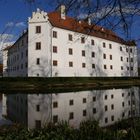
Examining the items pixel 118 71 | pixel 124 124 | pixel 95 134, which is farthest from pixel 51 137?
pixel 118 71

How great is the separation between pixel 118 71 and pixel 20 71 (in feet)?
67.3

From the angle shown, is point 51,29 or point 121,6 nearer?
point 121,6

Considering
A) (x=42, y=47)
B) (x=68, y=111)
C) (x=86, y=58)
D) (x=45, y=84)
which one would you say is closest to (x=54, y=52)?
(x=42, y=47)

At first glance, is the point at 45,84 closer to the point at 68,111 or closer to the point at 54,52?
the point at 54,52

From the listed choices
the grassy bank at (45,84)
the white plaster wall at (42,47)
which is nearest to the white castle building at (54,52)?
the white plaster wall at (42,47)

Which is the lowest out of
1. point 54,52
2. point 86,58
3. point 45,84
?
point 45,84

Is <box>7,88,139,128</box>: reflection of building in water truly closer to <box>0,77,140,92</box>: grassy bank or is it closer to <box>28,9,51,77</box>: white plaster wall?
→ <box>0,77,140,92</box>: grassy bank

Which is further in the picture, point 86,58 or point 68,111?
point 86,58

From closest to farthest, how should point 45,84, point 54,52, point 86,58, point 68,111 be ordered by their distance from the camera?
point 68,111 → point 45,84 → point 54,52 → point 86,58

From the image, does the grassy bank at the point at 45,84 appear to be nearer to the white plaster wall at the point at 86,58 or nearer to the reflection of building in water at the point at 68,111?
the white plaster wall at the point at 86,58

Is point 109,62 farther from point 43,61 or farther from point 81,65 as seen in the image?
point 43,61

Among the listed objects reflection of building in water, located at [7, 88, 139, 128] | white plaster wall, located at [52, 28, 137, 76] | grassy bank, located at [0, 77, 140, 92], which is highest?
white plaster wall, located at [52, 28, 137, 76]

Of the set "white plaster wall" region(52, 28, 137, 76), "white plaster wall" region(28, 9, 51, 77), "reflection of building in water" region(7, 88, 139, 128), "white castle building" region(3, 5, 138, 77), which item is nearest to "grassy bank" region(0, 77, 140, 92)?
"white castle building" region(3, 5, 138, 77)

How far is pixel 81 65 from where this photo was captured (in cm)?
4750
